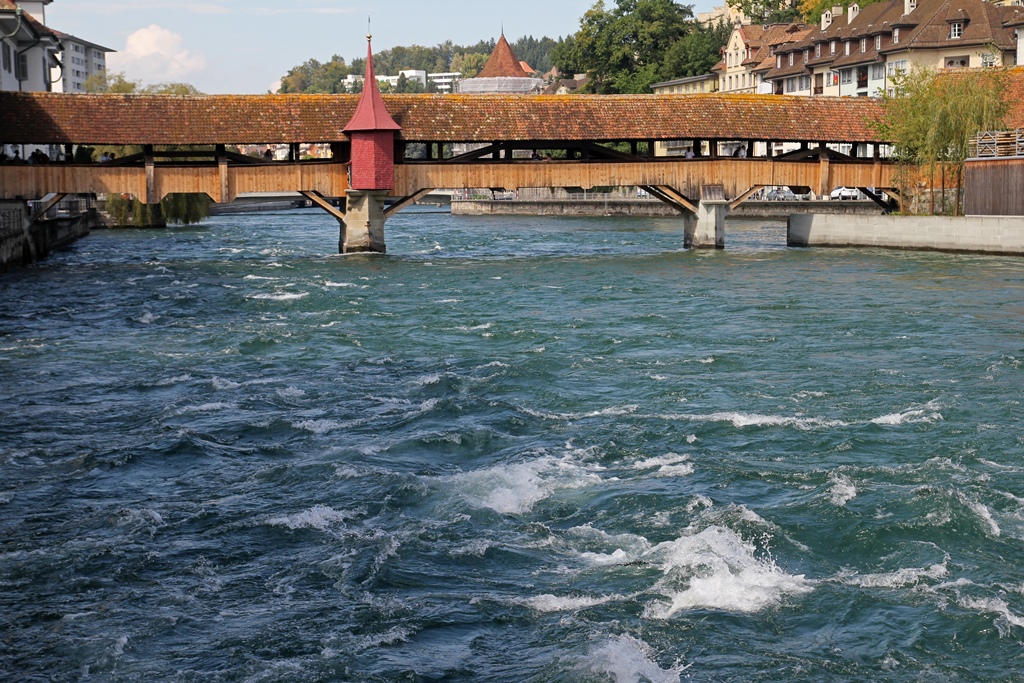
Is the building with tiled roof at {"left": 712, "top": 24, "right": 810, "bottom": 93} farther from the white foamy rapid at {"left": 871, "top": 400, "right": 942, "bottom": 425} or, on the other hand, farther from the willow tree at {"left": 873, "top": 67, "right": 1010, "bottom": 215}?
the white foamy rapid at {"left": 871, "top": 400, "right": 942, "bottom": 425}

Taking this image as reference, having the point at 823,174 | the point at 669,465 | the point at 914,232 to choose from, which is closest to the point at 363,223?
the point at 823,174

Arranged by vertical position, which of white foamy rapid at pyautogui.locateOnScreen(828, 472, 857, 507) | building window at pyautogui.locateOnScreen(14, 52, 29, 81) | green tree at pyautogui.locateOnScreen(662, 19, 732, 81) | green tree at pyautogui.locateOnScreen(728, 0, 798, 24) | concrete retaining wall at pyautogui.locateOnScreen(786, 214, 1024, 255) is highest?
green tree at pyautogui.locateOnScreen(728, 0, 798, 24)

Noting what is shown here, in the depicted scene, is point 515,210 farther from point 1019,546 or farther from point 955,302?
point 1019,546

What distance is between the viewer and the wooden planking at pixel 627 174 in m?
29.5

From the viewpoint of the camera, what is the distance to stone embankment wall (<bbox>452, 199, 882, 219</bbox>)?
50284mm

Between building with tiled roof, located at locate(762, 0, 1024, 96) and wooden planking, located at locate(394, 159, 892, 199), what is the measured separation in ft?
43.8

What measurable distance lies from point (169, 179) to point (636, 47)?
5618 cm

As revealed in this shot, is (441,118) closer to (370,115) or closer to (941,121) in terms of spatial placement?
(370,115)

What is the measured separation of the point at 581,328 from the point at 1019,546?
10.5m

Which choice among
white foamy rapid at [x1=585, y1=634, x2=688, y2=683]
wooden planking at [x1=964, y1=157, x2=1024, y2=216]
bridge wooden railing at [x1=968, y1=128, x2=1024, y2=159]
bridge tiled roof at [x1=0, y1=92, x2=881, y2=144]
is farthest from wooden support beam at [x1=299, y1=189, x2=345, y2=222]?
white foamy rapid at [x1=585, y1=634, x2=688, y2=683]

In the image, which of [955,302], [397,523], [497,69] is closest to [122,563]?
[397,523]

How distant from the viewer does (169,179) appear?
28.0 metres

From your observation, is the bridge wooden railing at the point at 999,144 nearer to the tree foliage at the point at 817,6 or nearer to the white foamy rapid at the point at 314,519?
the white foamy rapid at the point at 314,519

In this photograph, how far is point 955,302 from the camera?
2034 centimetres
